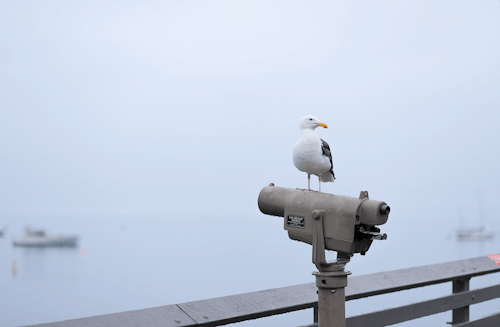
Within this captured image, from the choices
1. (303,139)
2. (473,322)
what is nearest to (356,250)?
(303,139)

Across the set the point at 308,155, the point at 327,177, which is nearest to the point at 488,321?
the point at 327,177

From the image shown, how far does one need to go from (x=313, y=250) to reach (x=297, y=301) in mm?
316

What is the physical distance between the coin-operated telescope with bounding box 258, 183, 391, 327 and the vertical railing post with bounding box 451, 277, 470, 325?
1.23m

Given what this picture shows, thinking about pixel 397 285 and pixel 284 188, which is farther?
pixel 397 285

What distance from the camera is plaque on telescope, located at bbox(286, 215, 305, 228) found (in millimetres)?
1581

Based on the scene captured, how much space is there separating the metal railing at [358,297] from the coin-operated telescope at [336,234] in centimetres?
23

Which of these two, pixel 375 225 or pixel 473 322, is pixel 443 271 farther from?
pixel 375 225

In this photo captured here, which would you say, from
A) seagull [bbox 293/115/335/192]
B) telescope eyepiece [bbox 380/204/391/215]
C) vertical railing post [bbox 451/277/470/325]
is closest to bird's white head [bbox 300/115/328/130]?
seagull [bbox 293/115/335/192]

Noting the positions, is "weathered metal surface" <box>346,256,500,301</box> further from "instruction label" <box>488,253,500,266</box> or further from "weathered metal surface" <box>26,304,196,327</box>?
"weathered metal surface" <box>26,304,196,327</box>

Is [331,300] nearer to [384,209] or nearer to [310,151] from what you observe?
[384,209]

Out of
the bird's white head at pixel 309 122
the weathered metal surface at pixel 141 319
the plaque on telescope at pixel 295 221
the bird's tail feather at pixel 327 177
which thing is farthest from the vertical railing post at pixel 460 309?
the weathered metal surface at pixel 141 319

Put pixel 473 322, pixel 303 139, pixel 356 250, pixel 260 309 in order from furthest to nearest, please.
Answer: pixel 473 322 → pixel 303 139 → pixel 260 309 → pixel 356 250

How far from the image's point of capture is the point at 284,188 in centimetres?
170

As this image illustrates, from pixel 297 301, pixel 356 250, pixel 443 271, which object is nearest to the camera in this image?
pixel 356 250
